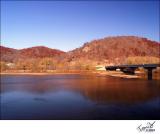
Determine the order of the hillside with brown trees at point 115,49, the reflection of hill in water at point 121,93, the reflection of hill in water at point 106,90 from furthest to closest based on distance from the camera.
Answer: the hillside with brown trees at point 115,49 < the reflection of hill in water at point 106,90 < the reflection of hill in water at point 121,93

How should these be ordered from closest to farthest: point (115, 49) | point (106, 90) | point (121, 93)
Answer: point (121, 93), point (106, 90), point (115, 49)

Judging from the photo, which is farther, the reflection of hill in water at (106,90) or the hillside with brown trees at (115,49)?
the hillside with brown trees at (115,49)

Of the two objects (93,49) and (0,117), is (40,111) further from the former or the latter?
(93,49)

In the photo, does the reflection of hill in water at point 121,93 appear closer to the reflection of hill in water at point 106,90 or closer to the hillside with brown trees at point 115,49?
the reflection of hill in water at point 106,90

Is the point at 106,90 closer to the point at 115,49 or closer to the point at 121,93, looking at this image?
the point at 121,93

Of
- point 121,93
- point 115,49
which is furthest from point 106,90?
point 115,49

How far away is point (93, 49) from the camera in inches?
5103

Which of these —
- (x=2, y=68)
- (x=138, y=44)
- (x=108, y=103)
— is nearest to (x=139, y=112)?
(x=108, y=103)

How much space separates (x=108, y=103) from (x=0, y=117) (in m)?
7.05

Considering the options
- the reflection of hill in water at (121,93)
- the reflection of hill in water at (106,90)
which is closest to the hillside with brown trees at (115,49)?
the reflection of hill in water at (106,90)

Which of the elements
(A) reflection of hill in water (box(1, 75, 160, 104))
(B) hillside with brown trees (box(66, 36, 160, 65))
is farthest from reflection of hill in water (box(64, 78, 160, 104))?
(B) hillside with brown trees (box(66, 36, 160, 65))

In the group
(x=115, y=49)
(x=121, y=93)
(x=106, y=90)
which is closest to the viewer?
(x=121, y=93)

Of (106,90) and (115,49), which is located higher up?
(115,49)

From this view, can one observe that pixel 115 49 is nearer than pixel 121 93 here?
No
